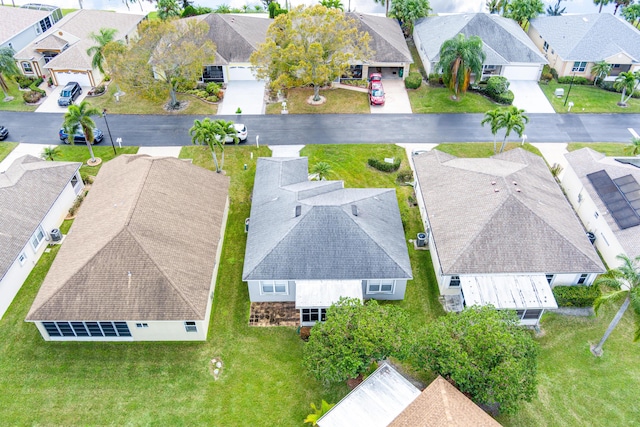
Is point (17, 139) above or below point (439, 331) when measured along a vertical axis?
below

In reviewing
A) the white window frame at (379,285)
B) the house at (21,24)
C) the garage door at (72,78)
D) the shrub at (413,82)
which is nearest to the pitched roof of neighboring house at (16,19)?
the house at (21,24)

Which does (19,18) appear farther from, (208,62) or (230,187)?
(230,187)

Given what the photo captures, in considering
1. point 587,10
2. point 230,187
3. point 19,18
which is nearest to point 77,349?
point 230,187

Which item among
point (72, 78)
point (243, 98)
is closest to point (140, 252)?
point (243, 98)

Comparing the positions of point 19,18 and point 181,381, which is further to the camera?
point 19,18

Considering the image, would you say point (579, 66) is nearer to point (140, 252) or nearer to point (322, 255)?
point (322, 255)

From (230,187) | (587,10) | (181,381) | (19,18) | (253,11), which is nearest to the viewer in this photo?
(181,381)

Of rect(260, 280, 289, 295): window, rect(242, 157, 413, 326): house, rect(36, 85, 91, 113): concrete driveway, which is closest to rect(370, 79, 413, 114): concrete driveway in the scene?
rect(242, 157, 413, 326): house
